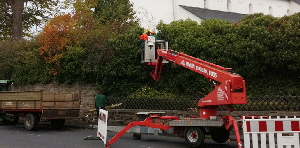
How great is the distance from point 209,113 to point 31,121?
320 inches

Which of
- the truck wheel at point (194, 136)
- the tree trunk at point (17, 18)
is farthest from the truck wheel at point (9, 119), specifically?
the tree trunk at point (17, 18)

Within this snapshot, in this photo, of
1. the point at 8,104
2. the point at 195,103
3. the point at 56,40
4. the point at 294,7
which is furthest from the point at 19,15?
the point at 294,7

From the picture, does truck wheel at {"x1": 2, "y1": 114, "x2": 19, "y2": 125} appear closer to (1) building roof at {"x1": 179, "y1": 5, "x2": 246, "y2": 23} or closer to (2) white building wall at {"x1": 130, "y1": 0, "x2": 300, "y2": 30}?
(2) white building wall at {"x1": 130, "y1": 0, "x2": 300, "y2": 30}

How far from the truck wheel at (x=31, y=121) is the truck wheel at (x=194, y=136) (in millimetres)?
7328

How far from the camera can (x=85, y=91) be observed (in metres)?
18.5

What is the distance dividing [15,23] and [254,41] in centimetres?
1938

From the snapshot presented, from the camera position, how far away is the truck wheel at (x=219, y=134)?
9672mm

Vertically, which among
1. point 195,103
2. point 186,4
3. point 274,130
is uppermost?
point 186,4

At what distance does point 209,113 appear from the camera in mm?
9734

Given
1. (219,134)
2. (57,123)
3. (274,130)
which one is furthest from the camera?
(57,123)

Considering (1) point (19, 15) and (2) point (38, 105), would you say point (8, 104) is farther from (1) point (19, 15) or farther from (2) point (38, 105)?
(1) point (19, 15)

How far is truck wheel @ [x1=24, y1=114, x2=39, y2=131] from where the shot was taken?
14130 mm

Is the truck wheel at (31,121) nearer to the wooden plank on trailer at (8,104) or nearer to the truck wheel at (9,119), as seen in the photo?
the wooden plank on trailer at (8,104)

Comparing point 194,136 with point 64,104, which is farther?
point 64,104
